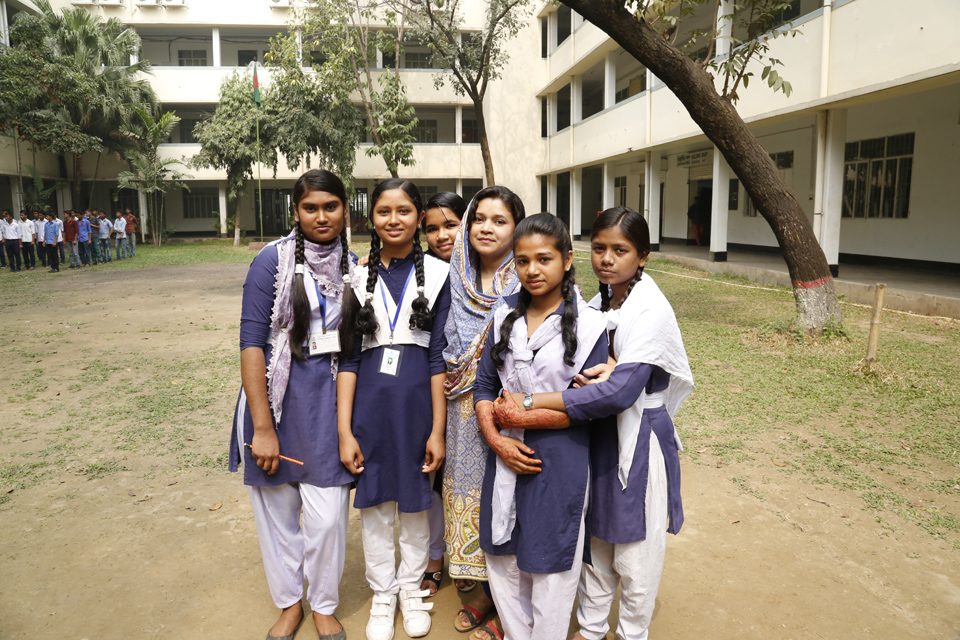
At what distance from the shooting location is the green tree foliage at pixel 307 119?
21.4 m

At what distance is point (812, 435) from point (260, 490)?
143 inches

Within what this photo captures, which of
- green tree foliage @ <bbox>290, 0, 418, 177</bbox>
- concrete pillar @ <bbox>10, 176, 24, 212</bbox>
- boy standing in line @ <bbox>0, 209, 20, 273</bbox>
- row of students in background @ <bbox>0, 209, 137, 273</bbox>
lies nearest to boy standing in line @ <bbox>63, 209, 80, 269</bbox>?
row of students in background @ <bbox>0, 209, 137, 273</bbox>

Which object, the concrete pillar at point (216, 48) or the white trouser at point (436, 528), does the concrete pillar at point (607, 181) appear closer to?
the concrete pillar at point (216, 48)

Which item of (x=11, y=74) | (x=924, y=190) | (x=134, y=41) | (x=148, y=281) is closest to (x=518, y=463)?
(x=924, y=190)

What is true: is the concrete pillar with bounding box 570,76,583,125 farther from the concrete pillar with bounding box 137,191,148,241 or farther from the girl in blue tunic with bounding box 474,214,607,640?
the girl in blue tunic with bounding box 474,214,607,640

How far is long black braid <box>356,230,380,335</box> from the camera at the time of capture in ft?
7.64

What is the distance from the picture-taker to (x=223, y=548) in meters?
3.13

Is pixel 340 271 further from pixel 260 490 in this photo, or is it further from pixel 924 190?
pixel 924 190

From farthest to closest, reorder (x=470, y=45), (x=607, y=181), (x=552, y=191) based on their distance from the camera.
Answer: (x=552, y=191) → (x=607, y=181) → (x=470, y=45)

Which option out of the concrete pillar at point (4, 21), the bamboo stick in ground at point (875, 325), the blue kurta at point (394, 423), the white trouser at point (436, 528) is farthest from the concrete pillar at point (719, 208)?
the concrete pillar at point (4, 21)

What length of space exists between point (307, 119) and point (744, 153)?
58.4 feet

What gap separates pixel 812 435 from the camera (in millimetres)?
4391

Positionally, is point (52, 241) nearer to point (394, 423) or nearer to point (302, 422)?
point (302, 422)

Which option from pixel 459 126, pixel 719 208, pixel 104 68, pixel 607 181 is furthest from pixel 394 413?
pixel 104 68
